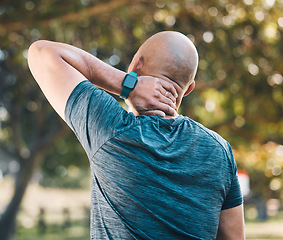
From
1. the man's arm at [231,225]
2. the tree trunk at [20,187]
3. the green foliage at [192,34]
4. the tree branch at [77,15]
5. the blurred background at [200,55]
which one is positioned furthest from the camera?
the tree trunk at [20,187]

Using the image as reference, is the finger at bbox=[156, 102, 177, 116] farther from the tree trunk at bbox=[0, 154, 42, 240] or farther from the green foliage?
the tree trunk at bbox=[0, 154, 42, 240]

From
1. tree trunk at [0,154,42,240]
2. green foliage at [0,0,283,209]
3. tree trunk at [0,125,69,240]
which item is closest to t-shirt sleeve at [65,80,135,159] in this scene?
green foliage at [0,0,283,209]

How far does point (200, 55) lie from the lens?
967 centimetres

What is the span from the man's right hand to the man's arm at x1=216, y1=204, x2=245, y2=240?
44 cm

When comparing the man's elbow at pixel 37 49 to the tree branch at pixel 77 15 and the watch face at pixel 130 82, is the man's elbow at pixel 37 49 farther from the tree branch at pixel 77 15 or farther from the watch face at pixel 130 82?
the tree branch at pixel 77 15

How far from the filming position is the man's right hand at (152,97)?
5.35ft

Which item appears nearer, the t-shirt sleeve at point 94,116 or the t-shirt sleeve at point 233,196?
the t-shirt sleeve at point 94,116

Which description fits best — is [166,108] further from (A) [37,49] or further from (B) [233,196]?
(A) [37,49]

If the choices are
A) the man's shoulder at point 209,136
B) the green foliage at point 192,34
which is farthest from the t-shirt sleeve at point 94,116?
the green foliage at point 192,34

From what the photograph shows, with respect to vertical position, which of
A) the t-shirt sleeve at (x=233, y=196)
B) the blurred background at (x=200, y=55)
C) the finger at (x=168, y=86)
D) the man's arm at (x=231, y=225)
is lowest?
the man's arm at (x=231, y=225)

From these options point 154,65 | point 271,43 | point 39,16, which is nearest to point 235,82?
point 271,43

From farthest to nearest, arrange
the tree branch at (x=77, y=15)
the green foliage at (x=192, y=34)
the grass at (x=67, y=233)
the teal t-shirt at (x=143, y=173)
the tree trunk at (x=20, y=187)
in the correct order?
the grass at (x=67, y=233) < the tree trunk at (x=20, y=187) < the green foliage at (x=192, y=34) < the tree branch at (x=77, y=15) < the teal t-shirt at (x=143, y=173)

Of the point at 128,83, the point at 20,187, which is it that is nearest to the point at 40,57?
the point at 128,83

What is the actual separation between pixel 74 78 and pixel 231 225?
831mm
